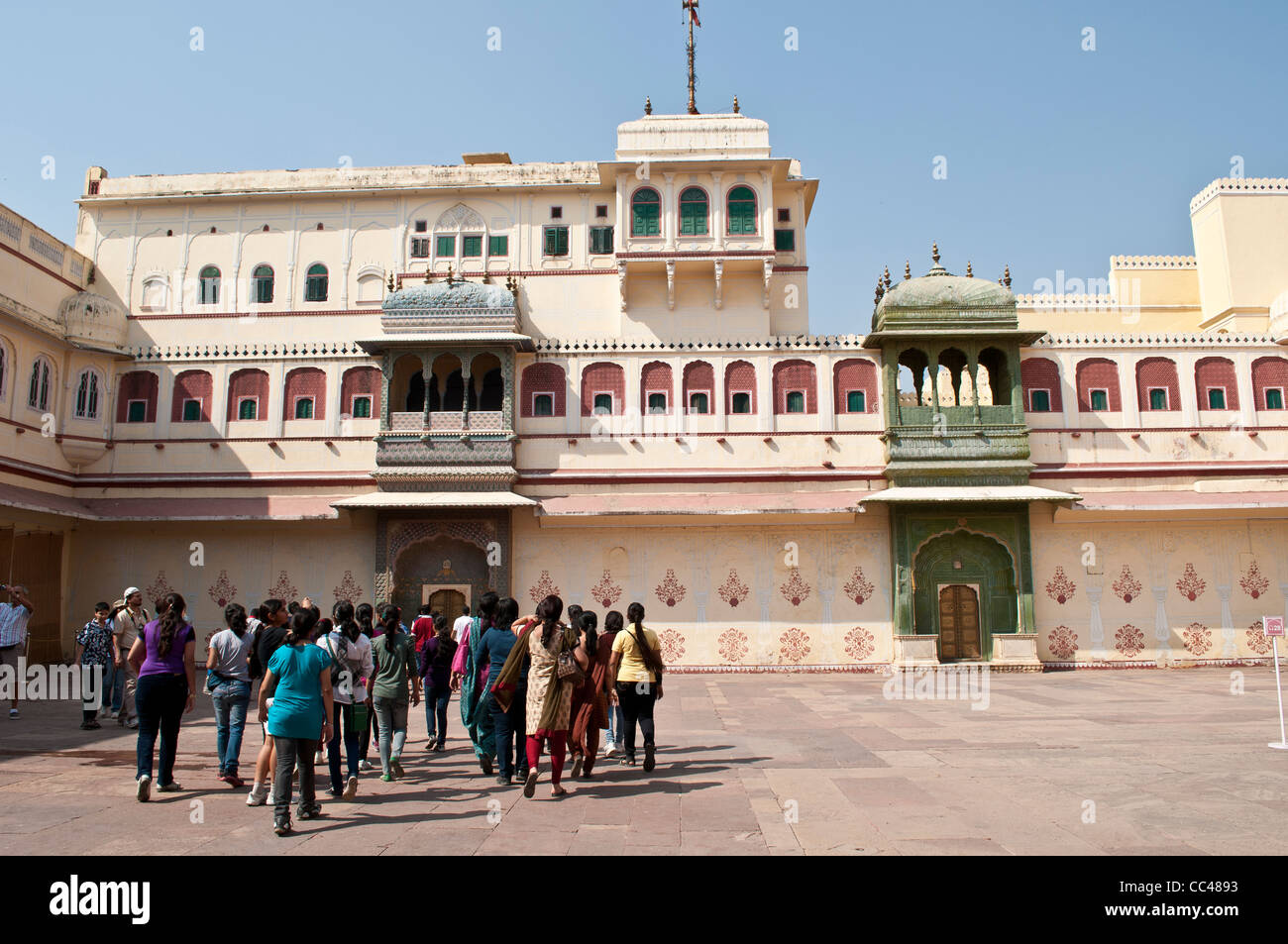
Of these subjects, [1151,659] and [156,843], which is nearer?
[156,843]

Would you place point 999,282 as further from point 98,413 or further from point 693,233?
point 98,413

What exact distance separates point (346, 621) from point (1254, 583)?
21053 millimetres

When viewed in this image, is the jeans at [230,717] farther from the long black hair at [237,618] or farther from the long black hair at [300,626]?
the long black hair at [300,626]

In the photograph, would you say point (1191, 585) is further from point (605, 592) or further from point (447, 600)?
point (447, 600)

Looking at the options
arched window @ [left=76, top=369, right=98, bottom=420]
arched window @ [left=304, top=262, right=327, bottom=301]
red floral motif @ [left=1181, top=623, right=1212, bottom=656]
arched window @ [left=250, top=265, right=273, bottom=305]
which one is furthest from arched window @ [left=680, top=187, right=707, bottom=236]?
arched window @ [left=76, top=369, right=98, bottom=420]

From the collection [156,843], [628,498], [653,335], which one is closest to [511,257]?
[653,335]

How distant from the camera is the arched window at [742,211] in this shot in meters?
24.1

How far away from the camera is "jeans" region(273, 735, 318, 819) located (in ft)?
21.7

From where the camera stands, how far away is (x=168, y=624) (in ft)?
26.5

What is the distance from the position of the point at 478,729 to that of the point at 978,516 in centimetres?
1504

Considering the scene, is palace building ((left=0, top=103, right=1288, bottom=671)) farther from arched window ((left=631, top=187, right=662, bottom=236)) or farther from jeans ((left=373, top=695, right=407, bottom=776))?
jeans ((left=373, top=695, right=407, bottom=776))

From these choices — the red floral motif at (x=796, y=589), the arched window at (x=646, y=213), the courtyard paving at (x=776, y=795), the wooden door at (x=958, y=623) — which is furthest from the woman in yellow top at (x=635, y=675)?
the arched window at (x=646, y=213)

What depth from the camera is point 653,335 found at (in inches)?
969

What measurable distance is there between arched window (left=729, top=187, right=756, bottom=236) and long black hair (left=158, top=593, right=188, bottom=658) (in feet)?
61.6
